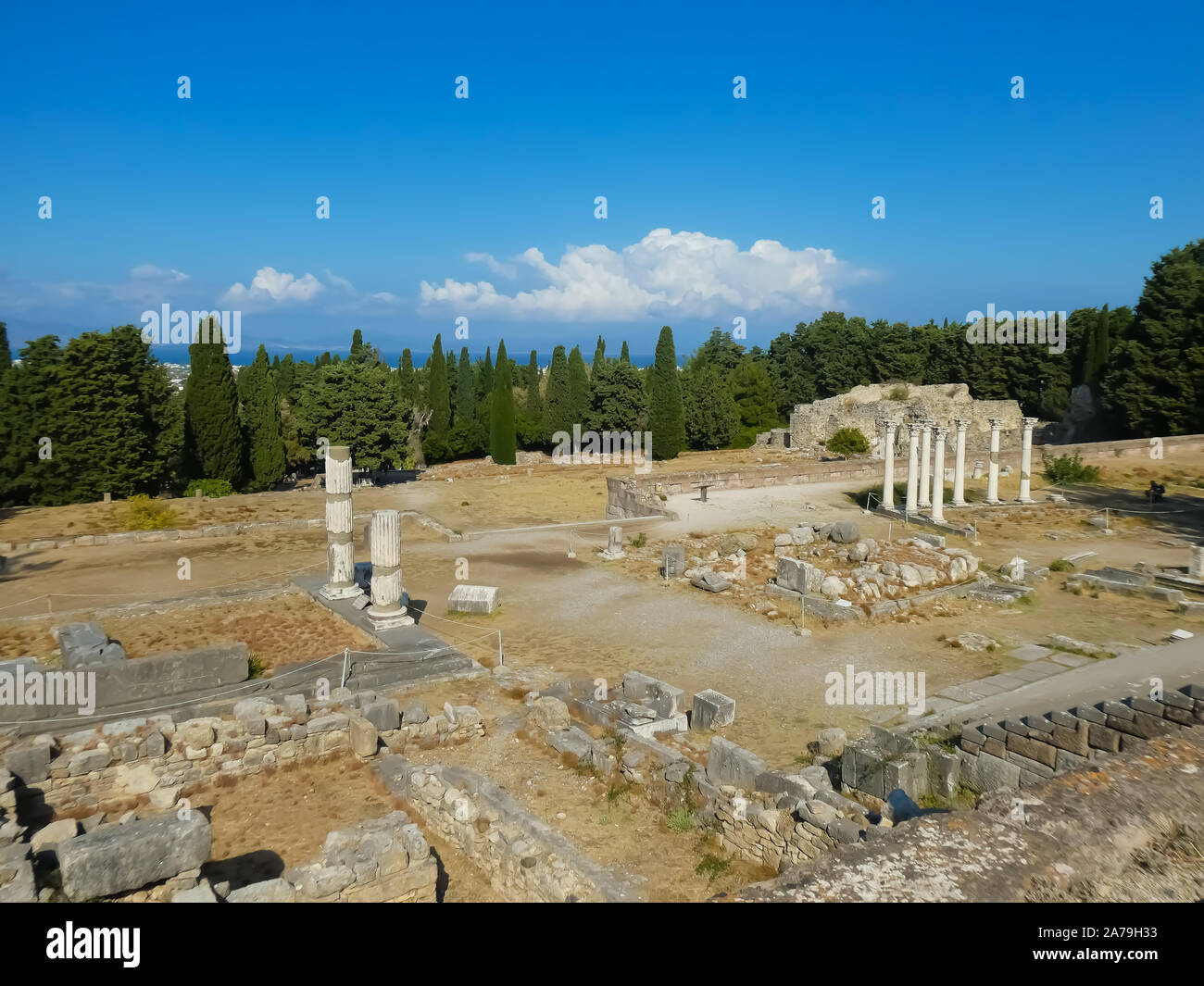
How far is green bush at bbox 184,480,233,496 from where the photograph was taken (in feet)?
114

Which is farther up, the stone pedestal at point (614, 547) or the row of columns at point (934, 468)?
the row of columns at point (934, 468)

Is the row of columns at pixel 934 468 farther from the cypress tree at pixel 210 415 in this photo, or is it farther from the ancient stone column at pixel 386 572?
the cypress tree at pixel 210 415

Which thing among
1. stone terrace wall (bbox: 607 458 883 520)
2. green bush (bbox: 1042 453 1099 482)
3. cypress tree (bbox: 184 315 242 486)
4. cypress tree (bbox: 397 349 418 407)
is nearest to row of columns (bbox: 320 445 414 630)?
stone terrace wall (bbox: 607 458 883 520)

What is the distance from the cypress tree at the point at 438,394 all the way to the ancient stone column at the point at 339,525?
36.5 meters

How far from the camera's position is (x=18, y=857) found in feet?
24.9

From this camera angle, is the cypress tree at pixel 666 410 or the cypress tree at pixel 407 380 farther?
the cypress tree at pixel 407 380

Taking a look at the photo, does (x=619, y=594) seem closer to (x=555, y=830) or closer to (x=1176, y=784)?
(x=555, y=830)

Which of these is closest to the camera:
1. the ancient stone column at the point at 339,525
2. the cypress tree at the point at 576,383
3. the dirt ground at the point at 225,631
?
the dirt ground at the point at 225,631

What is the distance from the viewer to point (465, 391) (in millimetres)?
65438

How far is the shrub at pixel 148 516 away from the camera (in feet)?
92.2

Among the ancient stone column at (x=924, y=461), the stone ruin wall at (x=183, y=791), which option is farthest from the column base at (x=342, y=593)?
the ancient stone column at (x=924, y=461)

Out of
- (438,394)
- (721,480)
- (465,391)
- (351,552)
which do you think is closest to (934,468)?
(721,480)

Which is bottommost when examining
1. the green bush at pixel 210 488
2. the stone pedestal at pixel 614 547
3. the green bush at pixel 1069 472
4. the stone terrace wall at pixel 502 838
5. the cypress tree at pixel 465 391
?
Result: the stone terrace wall at pixel 502 838

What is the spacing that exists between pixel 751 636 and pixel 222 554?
55.2 ft
